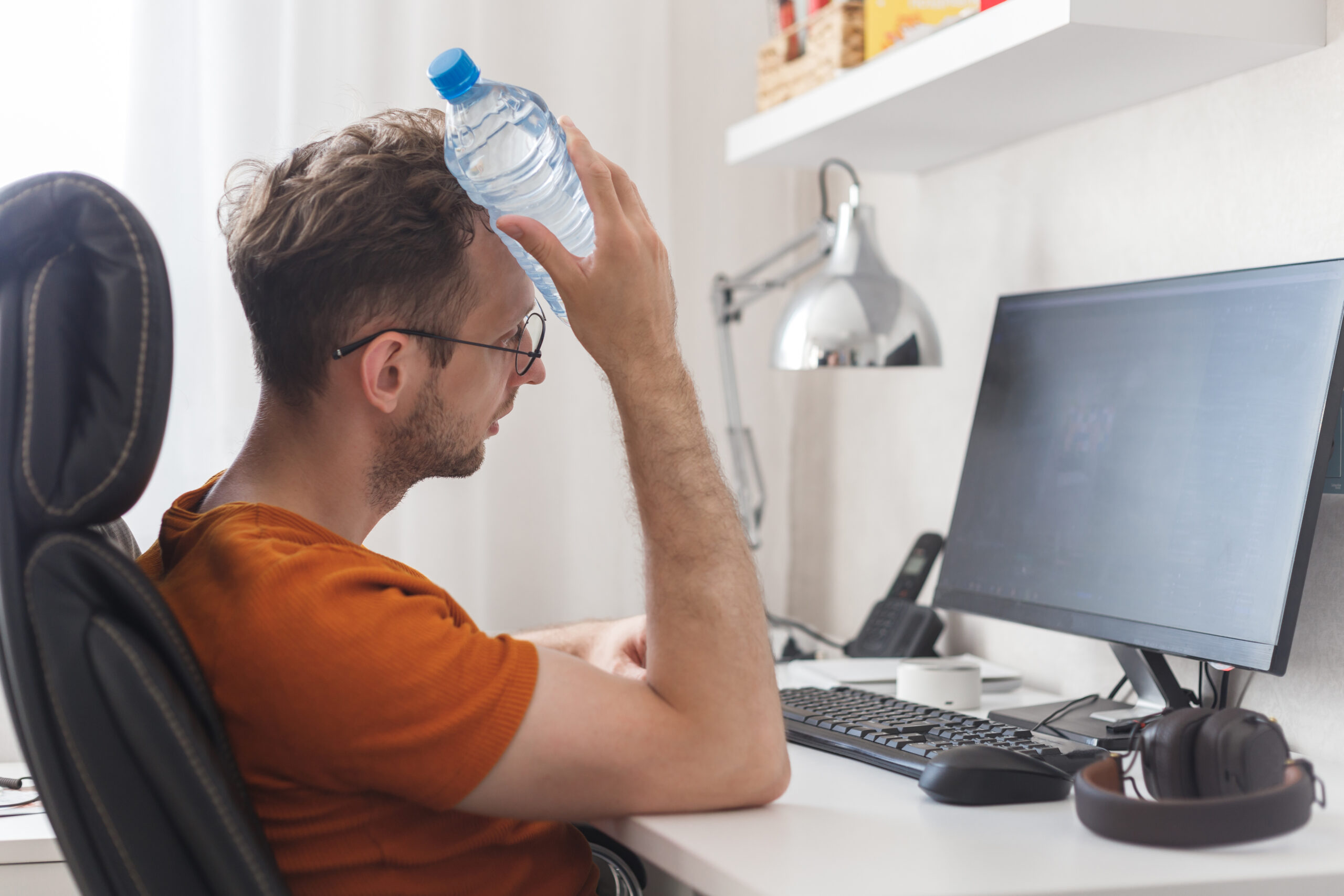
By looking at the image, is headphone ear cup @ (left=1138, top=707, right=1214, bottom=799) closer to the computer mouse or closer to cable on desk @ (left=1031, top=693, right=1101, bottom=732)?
the computer mouse

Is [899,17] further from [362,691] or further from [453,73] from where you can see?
[362,691]

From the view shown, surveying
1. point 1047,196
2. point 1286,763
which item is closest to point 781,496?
point 1047,196

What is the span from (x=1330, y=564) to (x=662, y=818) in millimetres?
748

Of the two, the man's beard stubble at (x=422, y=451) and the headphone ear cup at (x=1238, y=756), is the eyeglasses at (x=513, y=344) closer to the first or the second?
the man's beard stubble at (x=422, y=451)

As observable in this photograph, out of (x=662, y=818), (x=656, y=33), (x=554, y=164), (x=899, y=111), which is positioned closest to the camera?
(x=662, y=818)

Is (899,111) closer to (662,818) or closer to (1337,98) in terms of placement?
(1337,98)

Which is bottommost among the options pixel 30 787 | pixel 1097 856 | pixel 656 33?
pixel 30 787

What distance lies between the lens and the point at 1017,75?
1325 mm

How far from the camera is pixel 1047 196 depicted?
1.60 m

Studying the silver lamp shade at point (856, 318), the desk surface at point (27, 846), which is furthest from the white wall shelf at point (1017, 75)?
the desk surface at point (27, 846)

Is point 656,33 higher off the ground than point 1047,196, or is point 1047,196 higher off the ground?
point 656,33

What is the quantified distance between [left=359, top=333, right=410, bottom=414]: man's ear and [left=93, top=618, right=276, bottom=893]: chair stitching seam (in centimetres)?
31

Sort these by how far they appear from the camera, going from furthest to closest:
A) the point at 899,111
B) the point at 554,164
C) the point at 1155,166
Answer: the point at 899,111
the point at 1155,166
the point at 554,164

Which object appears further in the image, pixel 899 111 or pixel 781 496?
pixel 781 496
